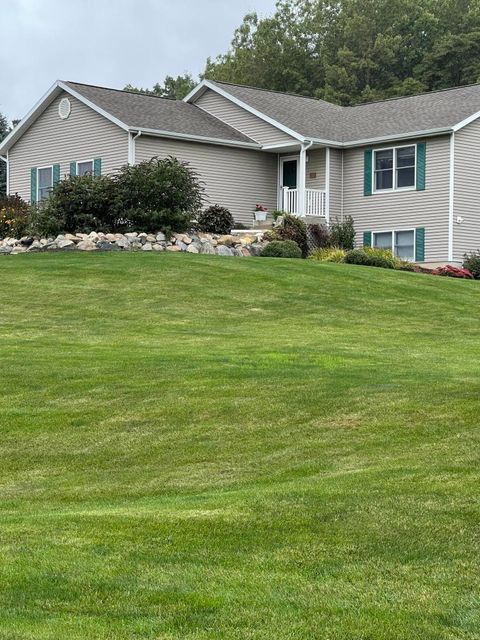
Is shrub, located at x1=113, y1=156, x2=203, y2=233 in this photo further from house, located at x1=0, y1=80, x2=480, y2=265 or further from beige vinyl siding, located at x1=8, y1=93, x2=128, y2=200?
beige vinyl siding, located at x1=8, y1=93, x2=128, y2=200

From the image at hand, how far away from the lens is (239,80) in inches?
2608

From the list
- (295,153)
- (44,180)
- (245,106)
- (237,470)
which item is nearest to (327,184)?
(295,153)

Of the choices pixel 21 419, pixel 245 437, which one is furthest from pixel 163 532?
pixel 21 419

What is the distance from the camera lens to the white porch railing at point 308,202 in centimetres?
→ 3550

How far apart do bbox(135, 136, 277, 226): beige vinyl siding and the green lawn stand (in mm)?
13460

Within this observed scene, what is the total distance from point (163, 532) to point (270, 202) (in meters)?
30.4

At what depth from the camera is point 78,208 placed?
2966 centimetres

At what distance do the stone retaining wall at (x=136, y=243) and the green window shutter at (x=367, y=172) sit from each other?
6.59 metres

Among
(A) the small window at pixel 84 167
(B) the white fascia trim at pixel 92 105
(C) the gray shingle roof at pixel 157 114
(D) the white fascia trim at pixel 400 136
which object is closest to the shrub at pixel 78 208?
(B) the white fascia trim at pixel 92 105

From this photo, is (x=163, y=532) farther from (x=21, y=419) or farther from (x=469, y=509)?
(x=21, y=419)

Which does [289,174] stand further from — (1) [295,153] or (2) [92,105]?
(2) [92,105]

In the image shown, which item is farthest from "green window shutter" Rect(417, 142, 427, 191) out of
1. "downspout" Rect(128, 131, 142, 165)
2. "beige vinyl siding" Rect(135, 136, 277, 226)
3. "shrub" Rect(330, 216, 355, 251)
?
"downspout" Rect(128, 131, 142, 165)

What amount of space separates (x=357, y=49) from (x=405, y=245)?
1409 inches

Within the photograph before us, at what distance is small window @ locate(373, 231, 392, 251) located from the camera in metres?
35.3
